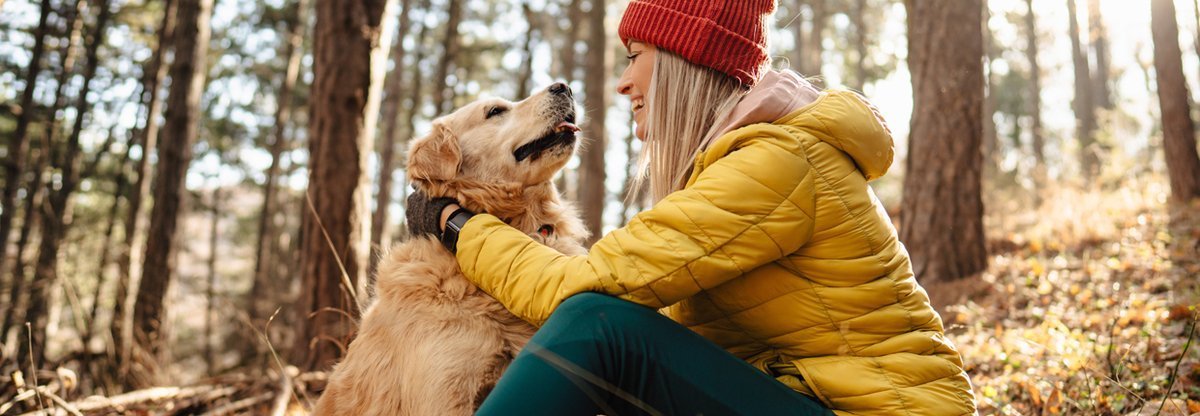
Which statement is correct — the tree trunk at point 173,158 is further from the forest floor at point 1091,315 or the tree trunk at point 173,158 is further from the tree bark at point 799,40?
the tree bark at point 799,40

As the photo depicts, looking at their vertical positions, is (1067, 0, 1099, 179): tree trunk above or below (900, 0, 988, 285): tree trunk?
above

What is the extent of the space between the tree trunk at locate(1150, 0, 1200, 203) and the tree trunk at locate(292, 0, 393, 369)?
8.09m

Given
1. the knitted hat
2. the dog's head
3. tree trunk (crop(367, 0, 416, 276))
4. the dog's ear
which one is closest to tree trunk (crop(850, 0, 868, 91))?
tree trunk (crop(367, 0, 416, 276))

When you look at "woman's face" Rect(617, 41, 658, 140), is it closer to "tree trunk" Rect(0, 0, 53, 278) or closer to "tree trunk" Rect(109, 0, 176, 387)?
"tree trunk" Rect(109, 0, 176, 387)

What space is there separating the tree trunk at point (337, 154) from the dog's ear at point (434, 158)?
1954 millimetres

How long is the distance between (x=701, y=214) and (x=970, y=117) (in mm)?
4899

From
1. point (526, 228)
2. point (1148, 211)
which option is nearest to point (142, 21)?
point (526, 228)

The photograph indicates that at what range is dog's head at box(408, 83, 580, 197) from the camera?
276 cm

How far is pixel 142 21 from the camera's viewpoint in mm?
13039

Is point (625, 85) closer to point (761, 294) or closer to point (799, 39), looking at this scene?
point (761, 294)

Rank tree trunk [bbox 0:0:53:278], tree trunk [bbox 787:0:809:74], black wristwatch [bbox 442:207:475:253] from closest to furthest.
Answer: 1. black wristwatch [bbox 442:207:475:253]
2. tree trunk [bbox 0:0:53:278]
3. tree trunk [bbox 787:0:809:74]

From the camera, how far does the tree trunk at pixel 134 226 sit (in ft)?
23.3

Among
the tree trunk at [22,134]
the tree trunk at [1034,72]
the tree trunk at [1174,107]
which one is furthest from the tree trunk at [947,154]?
the tree trunk at [1034,72]

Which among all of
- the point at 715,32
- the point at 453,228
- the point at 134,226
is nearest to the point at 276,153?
the point at 134,226
